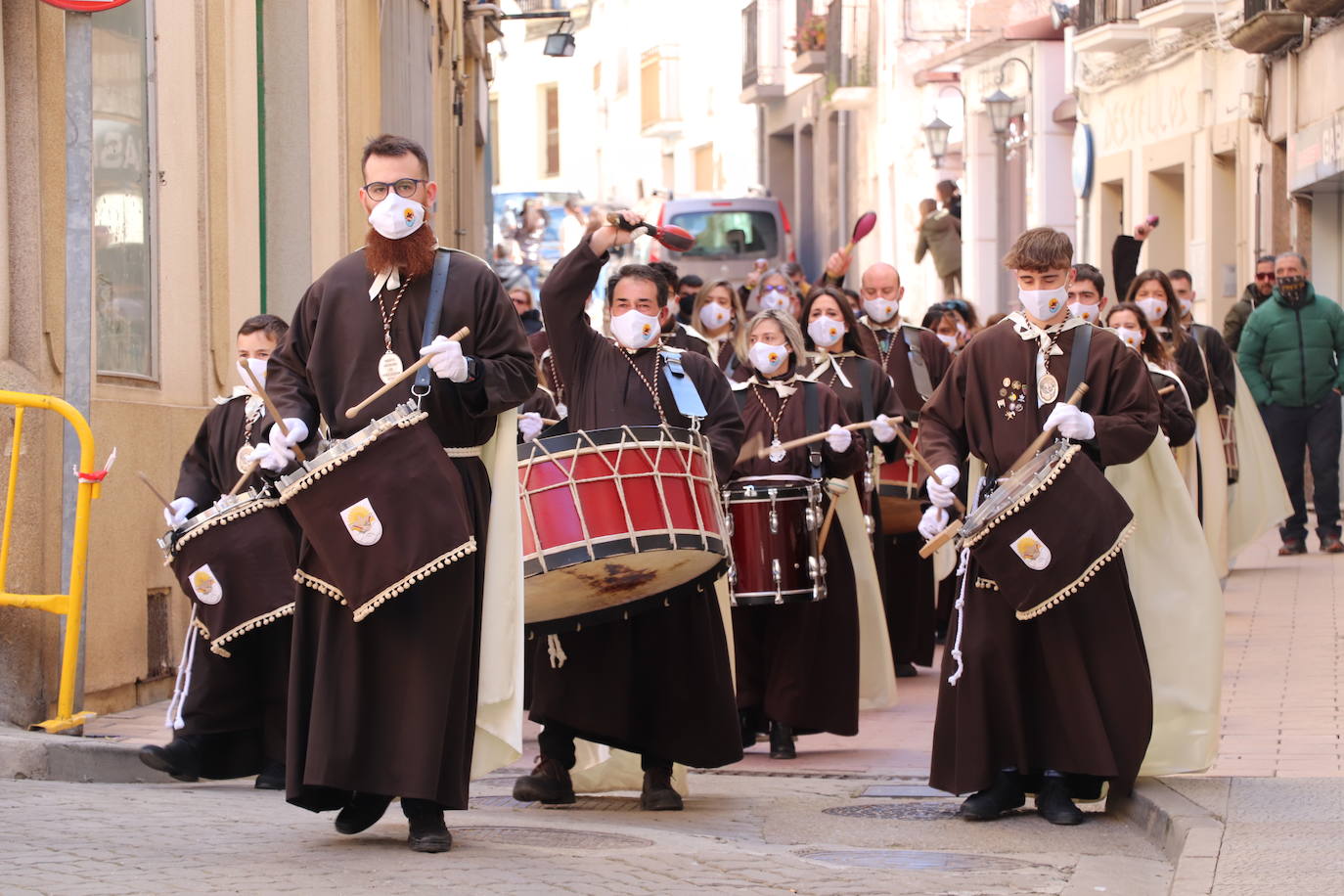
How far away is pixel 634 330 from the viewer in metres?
8.95

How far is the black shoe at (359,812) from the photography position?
7.16 metres

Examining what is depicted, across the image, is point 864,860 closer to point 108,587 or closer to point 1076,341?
point 1076,341

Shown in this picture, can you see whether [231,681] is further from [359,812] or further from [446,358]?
[446,358]

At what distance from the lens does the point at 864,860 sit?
7.40 meters

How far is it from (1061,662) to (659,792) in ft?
4.87

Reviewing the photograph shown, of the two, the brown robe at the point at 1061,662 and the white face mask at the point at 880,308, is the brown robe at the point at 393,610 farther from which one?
the white face mask at the point at 880,308

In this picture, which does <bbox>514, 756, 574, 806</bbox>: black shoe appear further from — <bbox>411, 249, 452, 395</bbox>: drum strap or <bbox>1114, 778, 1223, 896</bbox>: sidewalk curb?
<bbox>411, 249, 452, 395</bbox>: drum strap

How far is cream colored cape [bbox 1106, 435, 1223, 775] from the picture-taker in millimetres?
8438

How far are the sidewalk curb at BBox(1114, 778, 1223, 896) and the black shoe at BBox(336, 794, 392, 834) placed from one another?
2205 mm

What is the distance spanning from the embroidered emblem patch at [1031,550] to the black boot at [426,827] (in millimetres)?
2045

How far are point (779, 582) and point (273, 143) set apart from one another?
639 cm

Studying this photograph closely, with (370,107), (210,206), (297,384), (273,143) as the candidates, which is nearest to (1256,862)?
(297,384)

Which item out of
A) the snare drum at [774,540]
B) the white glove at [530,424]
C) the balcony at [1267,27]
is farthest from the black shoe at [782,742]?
the balcony at [1267,27]

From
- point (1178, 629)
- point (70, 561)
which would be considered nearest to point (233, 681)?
point (70, 561)
